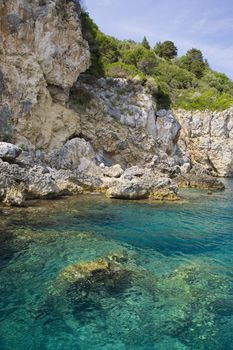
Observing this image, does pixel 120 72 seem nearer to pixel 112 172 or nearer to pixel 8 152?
pixel 112 172

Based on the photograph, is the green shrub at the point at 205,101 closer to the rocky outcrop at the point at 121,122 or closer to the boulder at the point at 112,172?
the rocky outcrop at the point at 121,122

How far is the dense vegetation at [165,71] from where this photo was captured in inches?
1469

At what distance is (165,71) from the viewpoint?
62.4 metres

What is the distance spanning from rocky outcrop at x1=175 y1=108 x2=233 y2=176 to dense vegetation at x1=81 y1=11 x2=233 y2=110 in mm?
1672

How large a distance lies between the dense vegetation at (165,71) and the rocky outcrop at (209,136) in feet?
5.49

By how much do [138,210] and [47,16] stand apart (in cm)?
1726

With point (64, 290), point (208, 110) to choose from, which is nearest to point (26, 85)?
point (64, 290)

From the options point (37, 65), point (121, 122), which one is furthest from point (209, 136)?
point (37, 65)

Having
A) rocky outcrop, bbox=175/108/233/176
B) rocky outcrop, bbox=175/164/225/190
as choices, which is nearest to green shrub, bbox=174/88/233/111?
rocky outcrop, bbox=175/108/233/176

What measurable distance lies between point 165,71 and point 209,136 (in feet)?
56.7

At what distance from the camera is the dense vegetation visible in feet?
122

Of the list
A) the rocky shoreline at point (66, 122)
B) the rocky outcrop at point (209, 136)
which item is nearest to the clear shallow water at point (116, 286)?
the rocky shoreline at point (66, 122)

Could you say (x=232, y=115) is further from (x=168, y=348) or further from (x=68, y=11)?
(x=168, y=348)

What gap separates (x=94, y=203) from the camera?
19.6 meters
